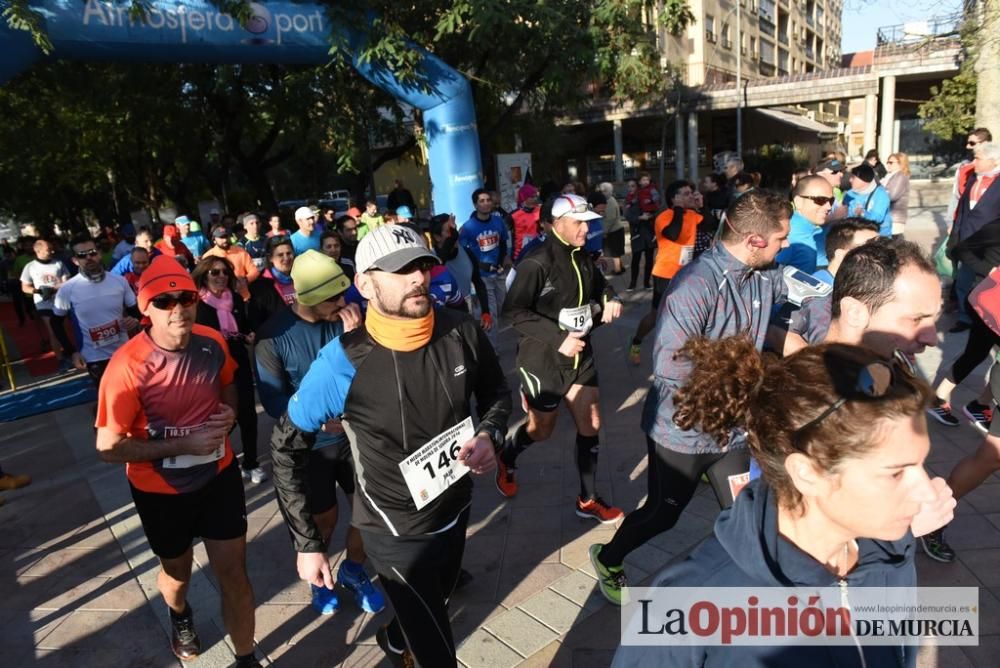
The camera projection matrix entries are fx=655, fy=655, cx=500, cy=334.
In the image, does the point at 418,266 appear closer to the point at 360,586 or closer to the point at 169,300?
the point at 169,300

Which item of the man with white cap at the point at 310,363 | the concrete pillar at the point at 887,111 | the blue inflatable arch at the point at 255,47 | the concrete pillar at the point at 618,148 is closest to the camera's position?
the man with white cap at the point at 310,363

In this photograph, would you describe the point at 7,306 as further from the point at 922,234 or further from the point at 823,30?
the point at 823,30

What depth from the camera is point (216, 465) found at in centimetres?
275

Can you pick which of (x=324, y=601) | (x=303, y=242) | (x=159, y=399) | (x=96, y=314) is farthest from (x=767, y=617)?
(x=303, y=242)

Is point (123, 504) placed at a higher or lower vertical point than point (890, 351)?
lower

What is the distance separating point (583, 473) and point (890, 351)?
2.09 m

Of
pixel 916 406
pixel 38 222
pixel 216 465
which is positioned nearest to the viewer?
pixel 916 406

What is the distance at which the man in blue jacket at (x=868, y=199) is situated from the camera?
20.7 feet

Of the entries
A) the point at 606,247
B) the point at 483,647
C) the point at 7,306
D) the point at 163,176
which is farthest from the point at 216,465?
the point at 163,176

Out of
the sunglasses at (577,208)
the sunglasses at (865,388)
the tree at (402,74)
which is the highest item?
the tree at (402,74)

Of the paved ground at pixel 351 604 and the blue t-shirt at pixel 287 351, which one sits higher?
the blue t-shirt at pixel 287 351

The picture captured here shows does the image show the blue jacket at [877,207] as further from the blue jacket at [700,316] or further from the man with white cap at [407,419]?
the man with white cap at [407,419]

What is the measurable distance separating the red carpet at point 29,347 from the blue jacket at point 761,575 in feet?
32.7

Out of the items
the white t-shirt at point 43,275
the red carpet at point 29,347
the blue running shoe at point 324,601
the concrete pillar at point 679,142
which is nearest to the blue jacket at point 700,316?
the blue running shoe at point 324,601
